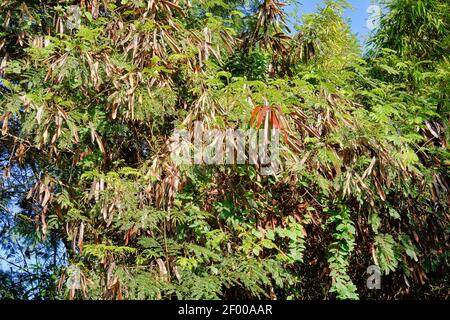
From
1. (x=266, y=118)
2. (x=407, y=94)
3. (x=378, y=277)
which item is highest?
(x=407, y=94)

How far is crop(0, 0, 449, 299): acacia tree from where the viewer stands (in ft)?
10.1

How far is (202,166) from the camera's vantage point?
3.07 m

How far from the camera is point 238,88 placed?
3.27m

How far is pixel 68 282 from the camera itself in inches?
118

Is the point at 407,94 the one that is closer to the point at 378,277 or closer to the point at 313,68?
the point at 313,68

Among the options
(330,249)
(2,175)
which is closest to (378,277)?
(330,249)

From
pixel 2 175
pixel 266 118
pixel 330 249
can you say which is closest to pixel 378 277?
pixel 330 249

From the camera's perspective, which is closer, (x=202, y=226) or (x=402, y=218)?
(x=202, y=226)

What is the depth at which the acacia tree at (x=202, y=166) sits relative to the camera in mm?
3078
